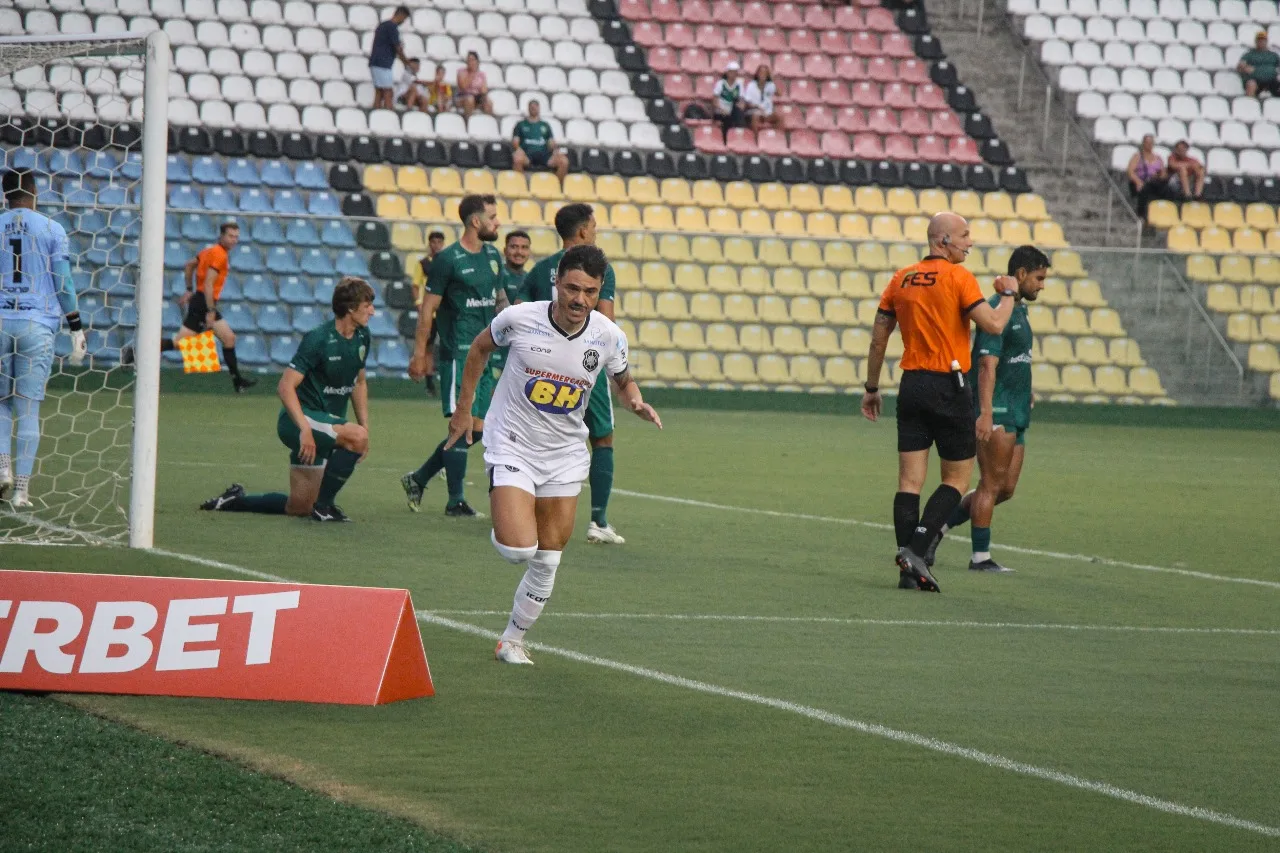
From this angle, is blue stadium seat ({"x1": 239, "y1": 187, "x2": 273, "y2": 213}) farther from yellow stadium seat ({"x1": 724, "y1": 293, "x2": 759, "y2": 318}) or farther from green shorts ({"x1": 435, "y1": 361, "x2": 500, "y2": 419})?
green shorts ({"x1": 435, "y1": 361, "x2": 500, "y2": 419})

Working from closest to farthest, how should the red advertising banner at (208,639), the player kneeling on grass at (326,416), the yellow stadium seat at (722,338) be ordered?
the red advertising banner at (208,639), the player kneeling on grass at (326,416), the yellow stadium seat at (722,338)

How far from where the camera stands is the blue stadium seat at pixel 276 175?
25828 mm

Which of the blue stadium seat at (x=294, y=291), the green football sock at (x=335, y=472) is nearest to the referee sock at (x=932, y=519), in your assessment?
the green football sock at (x=335, y=472)

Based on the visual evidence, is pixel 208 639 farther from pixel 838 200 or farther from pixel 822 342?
pixel 838 200

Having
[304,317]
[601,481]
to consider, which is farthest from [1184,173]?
[601,481]

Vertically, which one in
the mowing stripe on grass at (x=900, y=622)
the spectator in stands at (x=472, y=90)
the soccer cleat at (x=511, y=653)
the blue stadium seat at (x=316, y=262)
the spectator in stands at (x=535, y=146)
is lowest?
the mowing stripe on grass at (x=900, y=622)

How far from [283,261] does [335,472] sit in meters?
13.5

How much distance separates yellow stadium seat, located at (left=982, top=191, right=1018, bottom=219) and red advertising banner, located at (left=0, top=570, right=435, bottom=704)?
23.4 metres

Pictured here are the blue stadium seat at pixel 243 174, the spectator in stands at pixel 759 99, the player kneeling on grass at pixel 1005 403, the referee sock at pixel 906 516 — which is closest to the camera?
the referee sock at pixel 906 516

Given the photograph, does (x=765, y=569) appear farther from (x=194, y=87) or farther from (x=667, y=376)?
(x=194, y=87)

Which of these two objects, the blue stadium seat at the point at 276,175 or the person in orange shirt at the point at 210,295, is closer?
the person in orange shirt at the point at 210,295

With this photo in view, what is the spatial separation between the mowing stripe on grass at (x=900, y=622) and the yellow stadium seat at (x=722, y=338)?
53.4 ft

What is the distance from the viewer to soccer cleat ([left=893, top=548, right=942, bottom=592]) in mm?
9312

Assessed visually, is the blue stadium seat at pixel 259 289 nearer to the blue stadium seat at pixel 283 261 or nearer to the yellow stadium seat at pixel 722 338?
the blue stadium seat at pixel 283 261
